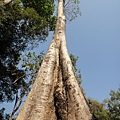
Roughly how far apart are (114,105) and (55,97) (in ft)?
75.2

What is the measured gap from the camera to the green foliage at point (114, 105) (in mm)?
24516

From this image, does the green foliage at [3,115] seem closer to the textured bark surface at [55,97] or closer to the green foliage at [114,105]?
the textured bark surface at [55,97]

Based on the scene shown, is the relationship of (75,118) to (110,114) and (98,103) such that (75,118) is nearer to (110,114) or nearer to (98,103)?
(110,114)

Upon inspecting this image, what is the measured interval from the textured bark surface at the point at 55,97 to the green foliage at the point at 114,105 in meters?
21.6

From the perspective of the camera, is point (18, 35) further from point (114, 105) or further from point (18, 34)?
point (114, 105)

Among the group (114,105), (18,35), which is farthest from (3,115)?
(114,105)

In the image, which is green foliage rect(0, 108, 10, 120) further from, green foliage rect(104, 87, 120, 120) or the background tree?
green foliage rect(104, 87, 120, 120)

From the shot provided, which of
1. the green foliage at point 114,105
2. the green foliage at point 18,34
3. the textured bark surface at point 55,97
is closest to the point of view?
the textured bark surface at point 55,97

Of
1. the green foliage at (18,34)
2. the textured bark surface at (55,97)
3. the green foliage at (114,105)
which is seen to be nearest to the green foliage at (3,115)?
the green foliage at (18,34)

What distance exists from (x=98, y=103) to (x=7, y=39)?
26.1 m

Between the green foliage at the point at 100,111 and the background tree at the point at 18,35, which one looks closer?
the background tree at the point at 18,35

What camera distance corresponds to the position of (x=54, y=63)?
4.36 meters

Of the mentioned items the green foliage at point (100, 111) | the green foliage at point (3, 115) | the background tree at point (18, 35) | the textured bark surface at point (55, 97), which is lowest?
the textured bark surface at point (55, 97)

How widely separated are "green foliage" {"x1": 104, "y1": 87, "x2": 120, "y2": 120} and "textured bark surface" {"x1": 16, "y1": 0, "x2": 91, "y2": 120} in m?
21.6
